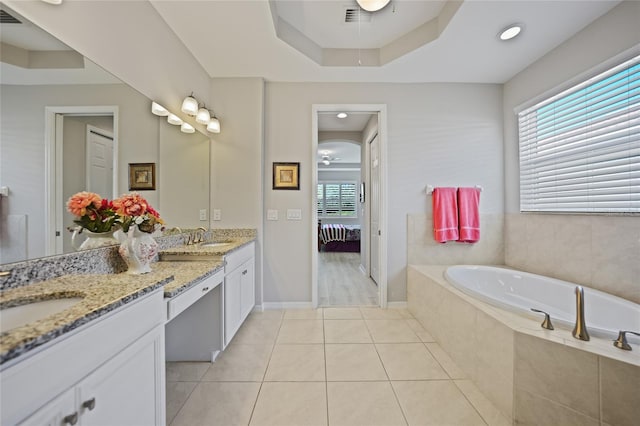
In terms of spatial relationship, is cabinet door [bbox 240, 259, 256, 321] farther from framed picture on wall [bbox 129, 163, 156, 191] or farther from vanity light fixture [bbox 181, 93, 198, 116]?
vanity light fixture [bbox 181, 93, 198, 116]

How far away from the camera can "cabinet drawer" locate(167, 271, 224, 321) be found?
3.88 ft

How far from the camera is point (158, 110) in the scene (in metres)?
1.84

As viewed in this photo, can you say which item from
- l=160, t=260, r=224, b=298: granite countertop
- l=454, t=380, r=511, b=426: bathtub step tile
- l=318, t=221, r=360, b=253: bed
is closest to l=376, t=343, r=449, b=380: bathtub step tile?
l=454, t=380, r=511, b=426: bathtub step tile

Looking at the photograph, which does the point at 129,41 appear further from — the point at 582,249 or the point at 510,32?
the point at 582,249

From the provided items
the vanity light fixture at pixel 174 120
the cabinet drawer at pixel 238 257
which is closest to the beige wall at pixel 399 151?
the cabinet drawer at pixel 238 257

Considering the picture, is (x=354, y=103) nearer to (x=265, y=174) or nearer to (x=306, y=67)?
(x=306, y=67)

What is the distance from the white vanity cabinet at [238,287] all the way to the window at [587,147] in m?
2.92

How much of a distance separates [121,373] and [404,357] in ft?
5.93

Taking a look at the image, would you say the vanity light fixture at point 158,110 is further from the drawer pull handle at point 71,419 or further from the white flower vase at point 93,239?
the drawer pull handle at point 71,419

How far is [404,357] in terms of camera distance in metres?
1.86

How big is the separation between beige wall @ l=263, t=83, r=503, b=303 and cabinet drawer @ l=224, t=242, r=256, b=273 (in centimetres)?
28

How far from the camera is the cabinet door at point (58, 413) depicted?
23.0 inches

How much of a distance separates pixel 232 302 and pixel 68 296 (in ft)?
3.70

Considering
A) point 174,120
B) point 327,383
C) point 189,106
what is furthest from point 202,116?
point 327,383
